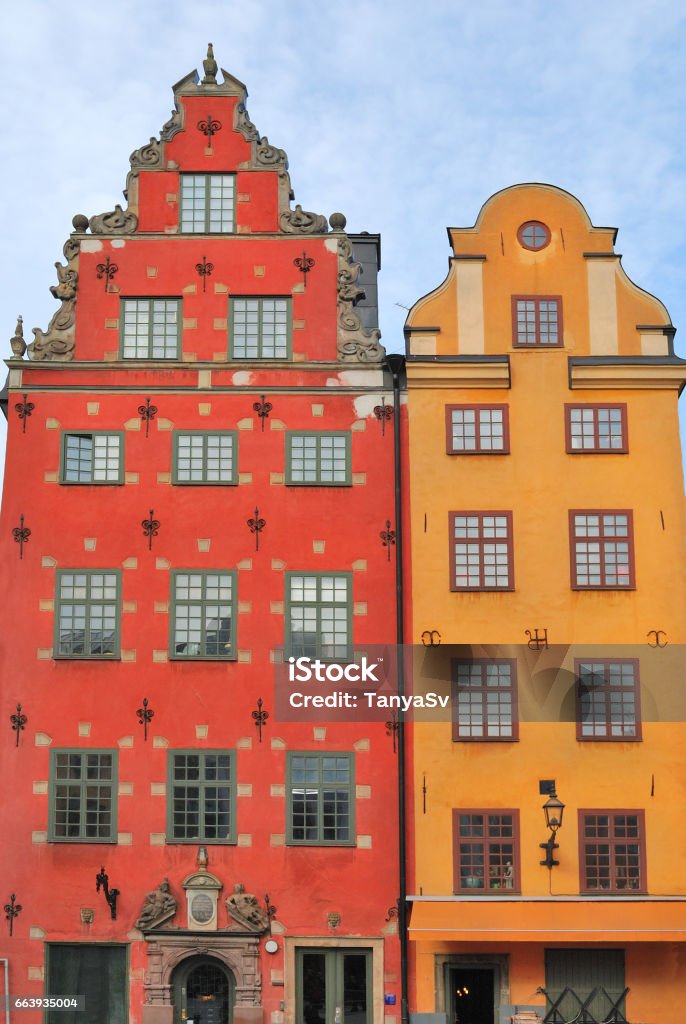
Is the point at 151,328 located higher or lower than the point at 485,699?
higher

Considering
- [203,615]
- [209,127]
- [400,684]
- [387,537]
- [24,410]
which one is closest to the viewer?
[400,684]

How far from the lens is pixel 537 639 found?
2578cm

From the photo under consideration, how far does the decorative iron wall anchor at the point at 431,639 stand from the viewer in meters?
25.9

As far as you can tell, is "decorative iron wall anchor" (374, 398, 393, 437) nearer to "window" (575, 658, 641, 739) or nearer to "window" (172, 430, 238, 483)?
"window" (172, 430, 238, 483)

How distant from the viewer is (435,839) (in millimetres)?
25125

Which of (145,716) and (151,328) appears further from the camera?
(151,328)

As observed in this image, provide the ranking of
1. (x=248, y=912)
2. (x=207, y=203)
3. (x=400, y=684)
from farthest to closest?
(x=207, y=203)
(x=400, y=684)
(x=248, y=912)

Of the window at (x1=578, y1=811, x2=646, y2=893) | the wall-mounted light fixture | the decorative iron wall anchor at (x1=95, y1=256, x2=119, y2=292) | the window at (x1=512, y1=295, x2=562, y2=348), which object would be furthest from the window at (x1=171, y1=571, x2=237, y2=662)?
the window at (x1=512, y1=295, x2=562, y2=348)

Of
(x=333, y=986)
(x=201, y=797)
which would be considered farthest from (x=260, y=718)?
(x=333, y=986)

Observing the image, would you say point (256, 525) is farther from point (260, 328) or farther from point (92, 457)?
point (260, 328)

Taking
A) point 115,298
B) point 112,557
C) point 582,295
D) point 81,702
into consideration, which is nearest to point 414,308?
point 582,295

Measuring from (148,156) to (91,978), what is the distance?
17.0 metres

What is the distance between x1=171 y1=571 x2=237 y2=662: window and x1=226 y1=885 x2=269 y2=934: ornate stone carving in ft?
15.1

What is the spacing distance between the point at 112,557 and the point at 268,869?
272 inches
